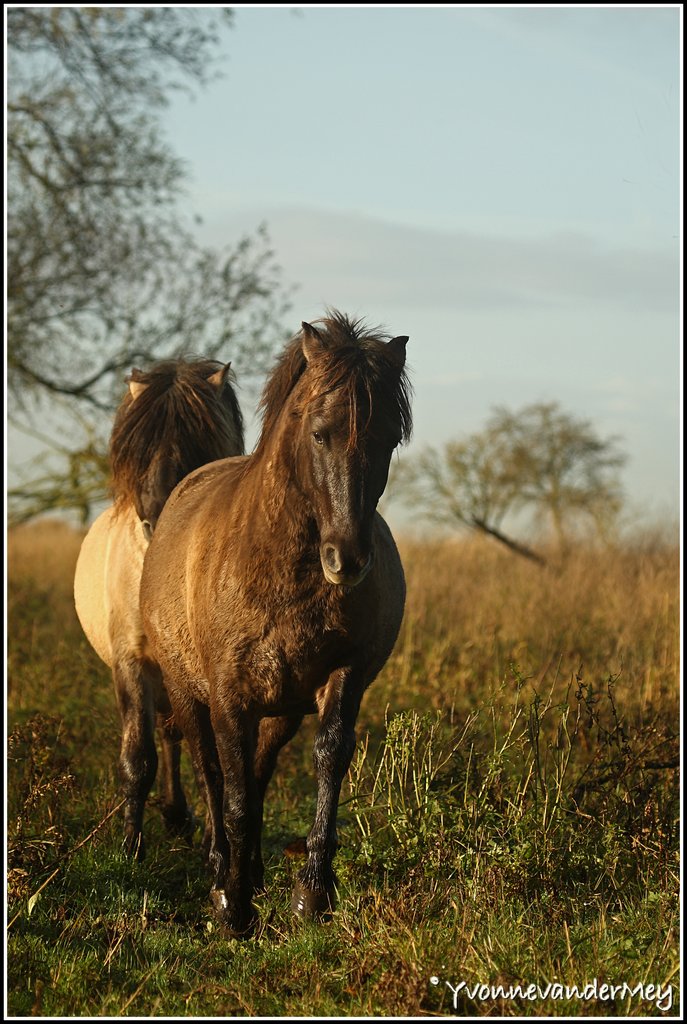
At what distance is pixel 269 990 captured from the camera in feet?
15.4

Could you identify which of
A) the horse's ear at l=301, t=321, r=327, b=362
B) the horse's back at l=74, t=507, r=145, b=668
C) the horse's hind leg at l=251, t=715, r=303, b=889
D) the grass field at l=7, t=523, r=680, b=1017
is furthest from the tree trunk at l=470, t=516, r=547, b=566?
the horse's ear at l=301, t=321, r=327, b=362

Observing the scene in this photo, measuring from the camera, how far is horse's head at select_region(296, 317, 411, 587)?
15.6 ft

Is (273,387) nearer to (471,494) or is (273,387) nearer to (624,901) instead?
(624,901)

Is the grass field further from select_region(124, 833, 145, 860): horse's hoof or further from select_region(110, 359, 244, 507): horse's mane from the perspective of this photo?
select_region(110, 359, 244, 507): horse's mane

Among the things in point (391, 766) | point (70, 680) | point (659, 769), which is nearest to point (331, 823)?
point (391, 766)

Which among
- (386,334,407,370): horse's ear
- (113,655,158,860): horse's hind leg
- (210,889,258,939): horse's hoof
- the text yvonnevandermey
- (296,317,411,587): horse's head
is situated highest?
(386,334,407,370): horse's ear

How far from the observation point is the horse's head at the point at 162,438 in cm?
724

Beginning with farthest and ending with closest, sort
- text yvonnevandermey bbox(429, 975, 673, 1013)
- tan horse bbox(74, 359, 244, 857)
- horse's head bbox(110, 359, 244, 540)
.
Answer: horse's head bbox(110, 359, 244, 540), tan horse bbox(74, 359, 244, 857), text yvonnevandermey bbox(429, 975, 673, 1013)

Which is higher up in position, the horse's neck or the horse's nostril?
the horse's neck

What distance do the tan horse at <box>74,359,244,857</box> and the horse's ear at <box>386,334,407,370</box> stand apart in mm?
2316

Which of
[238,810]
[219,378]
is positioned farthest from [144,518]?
[238,810]

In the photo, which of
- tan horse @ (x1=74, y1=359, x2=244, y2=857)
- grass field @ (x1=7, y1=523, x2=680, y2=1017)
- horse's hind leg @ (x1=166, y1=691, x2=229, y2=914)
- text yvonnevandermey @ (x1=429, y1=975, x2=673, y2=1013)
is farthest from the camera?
tan horse @ (x1=74, y1=359, x2=244, y2=857)

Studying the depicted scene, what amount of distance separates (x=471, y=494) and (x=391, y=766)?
18.1 m

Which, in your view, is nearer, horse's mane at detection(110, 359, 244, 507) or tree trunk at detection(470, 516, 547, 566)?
horse's mane at detection(110, 359, 244, 507)
